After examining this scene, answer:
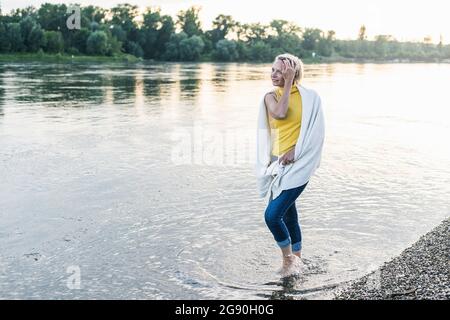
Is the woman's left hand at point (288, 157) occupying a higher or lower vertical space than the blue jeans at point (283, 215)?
higher

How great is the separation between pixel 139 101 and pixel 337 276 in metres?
21.4

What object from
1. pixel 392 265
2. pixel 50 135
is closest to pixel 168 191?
pixel 392 265

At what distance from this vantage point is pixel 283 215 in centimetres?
609

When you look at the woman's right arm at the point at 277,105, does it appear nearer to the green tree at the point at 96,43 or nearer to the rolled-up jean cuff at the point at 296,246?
the rolled-up jean cuff at the point at 296,246

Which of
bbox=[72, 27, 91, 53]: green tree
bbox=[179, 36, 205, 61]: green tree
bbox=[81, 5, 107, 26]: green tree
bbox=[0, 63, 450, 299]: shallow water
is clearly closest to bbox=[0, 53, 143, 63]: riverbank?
bbox=[72, 27, 91, 53]: green tree

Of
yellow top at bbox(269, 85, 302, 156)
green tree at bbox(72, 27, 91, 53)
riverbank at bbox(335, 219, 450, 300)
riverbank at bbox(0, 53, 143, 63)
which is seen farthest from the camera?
green tree at bbox(72, 27, 91, 53)

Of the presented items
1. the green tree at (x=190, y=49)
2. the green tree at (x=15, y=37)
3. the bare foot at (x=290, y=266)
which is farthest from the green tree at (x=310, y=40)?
the bare foot at (x=290, y=266)

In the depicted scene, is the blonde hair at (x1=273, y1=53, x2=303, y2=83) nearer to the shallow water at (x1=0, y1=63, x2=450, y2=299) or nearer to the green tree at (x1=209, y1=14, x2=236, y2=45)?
the shallow water at (x1=0, y1=63, x2=450, y2=299)

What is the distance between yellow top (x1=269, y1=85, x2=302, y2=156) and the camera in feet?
19.1

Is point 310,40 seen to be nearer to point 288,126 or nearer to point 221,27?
point 221,27

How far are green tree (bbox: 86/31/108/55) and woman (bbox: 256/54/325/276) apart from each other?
3708 inches

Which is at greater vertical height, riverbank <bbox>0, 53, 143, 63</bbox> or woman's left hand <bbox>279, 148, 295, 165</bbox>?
riverbank <bbox>0, 53, 143, 63</bbox>

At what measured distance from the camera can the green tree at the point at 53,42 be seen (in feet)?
308

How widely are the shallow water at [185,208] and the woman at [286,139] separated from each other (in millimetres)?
943
